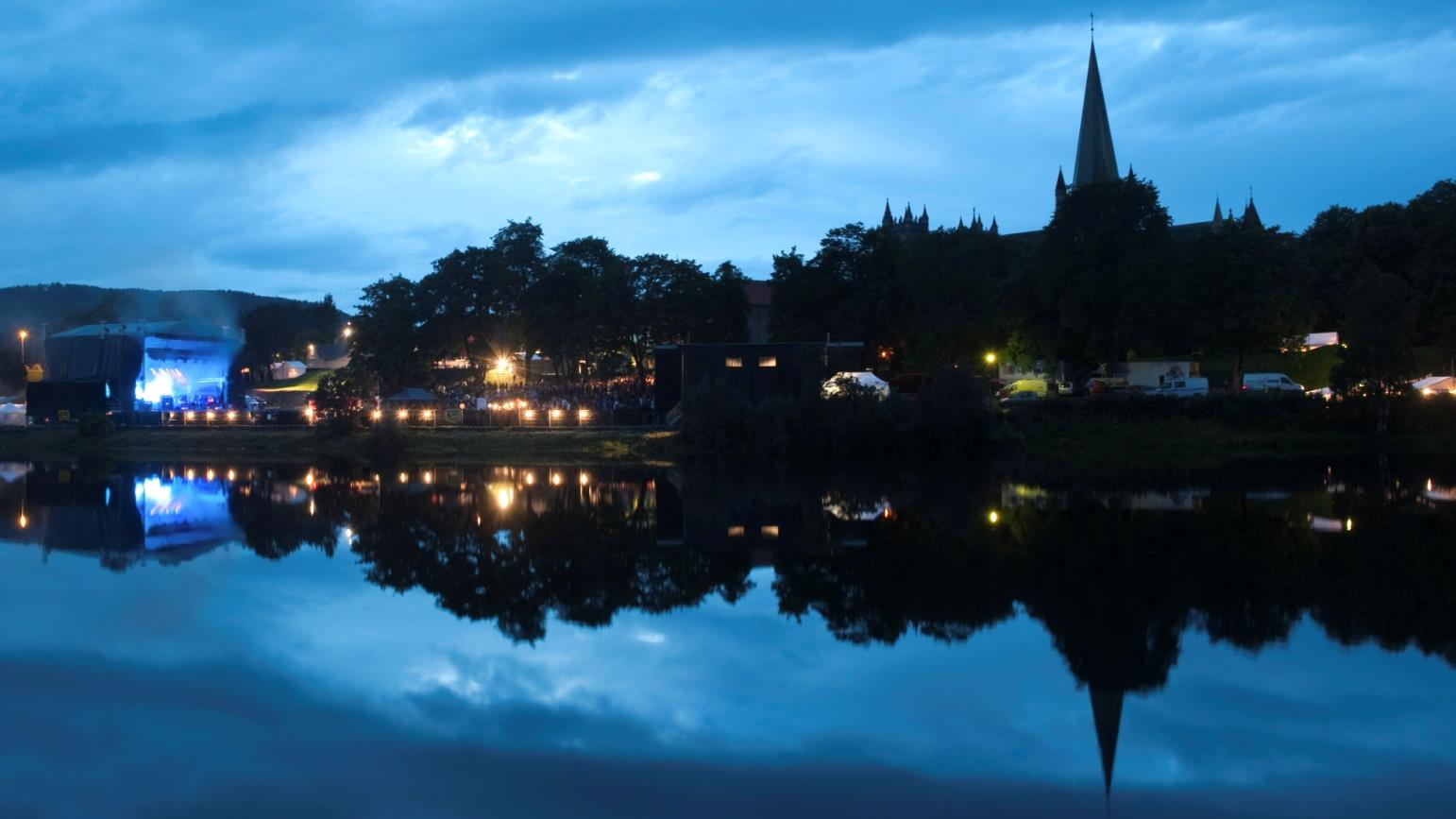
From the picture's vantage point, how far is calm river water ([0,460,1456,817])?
838 centimetres

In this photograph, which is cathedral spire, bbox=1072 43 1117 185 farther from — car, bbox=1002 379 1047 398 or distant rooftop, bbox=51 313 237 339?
distant rooftop, bbox=51 313 237 339

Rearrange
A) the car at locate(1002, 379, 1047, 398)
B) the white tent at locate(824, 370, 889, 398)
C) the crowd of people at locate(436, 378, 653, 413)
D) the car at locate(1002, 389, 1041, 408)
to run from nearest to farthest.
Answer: the white tent at locate(824, 370, 889, 398)
the car at locate(1002, 389, 1041, 408)
the crowd of people at locate(436, 378, 653, 413)
the car at locate(1002, 379, 1047, 398)

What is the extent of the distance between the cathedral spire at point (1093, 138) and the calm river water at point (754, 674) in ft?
227

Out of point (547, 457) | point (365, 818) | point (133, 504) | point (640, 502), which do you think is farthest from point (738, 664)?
point (547, 457)

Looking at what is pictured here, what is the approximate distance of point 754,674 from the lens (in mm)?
11531

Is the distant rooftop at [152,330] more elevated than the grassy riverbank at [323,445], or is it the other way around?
the distant rooftop at [152,330]

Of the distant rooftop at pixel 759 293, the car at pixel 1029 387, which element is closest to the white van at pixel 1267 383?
the car at pixel 1029 387

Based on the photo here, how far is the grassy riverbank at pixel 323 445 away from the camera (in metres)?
45.2

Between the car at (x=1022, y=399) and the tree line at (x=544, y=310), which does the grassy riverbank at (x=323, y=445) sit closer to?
the tree line at (x=544, y=310)

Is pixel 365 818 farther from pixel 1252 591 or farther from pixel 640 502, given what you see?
pixel 640 502

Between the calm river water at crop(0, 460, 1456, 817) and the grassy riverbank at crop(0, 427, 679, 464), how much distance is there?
2189 cm

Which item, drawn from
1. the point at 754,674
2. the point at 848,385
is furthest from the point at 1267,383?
the point at 754,674

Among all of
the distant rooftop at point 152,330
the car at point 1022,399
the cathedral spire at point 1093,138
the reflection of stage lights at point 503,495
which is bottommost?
the reflection of stage lights at point 503,495

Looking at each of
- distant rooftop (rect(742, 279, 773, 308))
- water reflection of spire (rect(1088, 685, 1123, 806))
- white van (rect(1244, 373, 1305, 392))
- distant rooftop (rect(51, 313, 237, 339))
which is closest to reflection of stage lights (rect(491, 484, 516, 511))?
water reflection of spire (rect(1088, 685, 1123, 806))
